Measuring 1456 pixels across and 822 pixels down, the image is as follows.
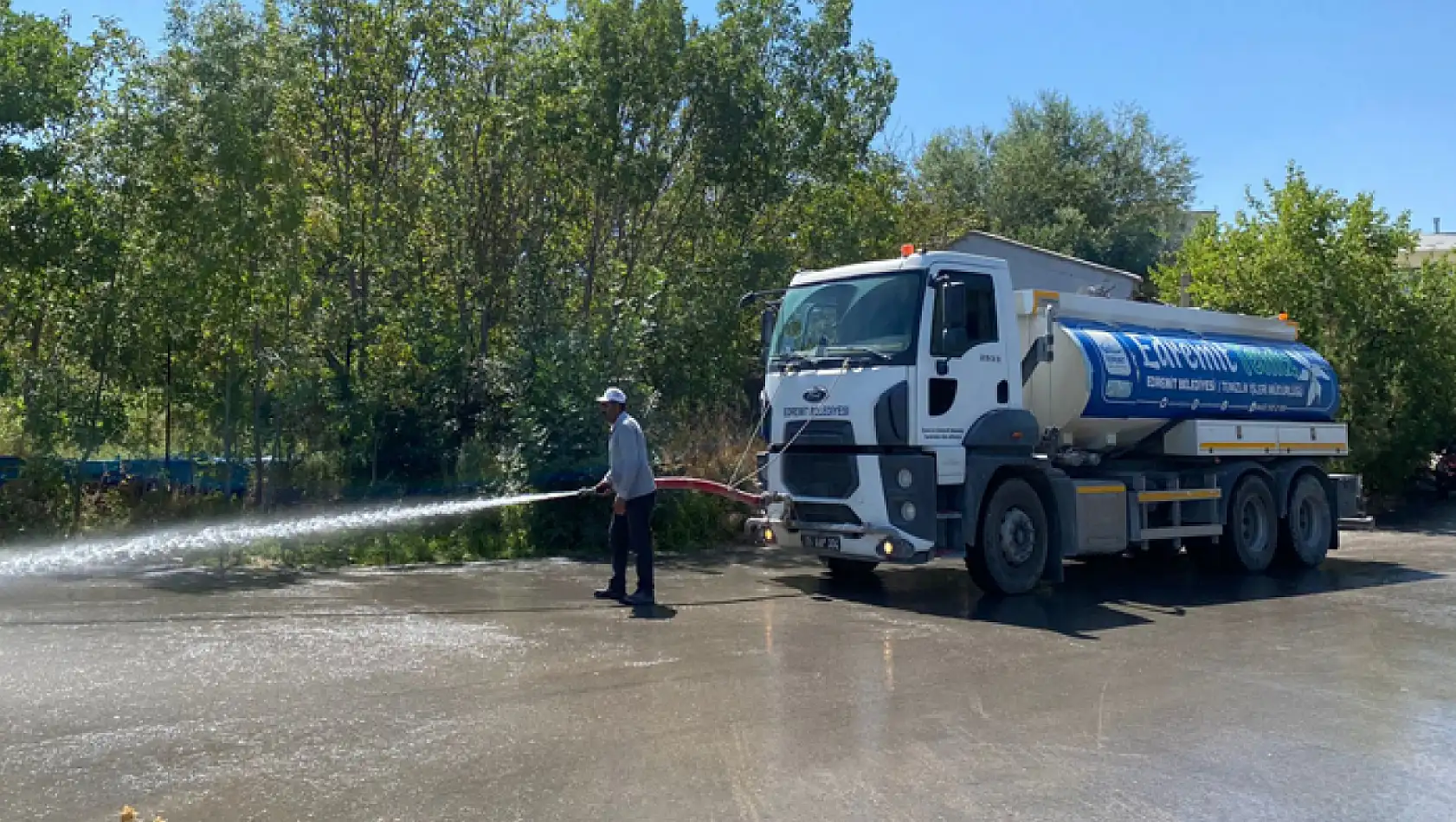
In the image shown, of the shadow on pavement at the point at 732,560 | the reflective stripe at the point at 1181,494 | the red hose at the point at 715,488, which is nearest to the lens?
the red hose at the point at 715,488

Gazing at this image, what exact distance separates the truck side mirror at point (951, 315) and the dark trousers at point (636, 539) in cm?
303

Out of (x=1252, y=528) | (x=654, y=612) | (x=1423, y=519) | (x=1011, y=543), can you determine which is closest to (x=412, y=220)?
(x=654, y=612)

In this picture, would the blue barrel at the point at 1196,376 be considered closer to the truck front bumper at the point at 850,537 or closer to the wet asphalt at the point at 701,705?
the wet asphalt at the point at 701,705

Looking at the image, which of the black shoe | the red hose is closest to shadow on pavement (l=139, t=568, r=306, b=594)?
the black shoe

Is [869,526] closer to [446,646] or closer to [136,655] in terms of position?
[446,646]

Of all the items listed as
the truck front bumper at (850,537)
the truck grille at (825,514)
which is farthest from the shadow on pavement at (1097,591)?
the truck grille at (825,514)

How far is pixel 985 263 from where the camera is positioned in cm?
1130

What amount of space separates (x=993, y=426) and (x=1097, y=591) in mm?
2691

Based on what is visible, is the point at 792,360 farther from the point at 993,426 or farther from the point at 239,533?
the point at 239,533

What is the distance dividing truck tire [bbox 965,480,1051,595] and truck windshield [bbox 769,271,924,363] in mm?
1927

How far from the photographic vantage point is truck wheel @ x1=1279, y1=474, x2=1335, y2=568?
1487cm

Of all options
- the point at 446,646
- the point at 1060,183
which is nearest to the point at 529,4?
the point at 446,646

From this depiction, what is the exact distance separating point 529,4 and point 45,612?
12076mm

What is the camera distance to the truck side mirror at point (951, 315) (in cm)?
1070
